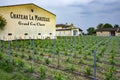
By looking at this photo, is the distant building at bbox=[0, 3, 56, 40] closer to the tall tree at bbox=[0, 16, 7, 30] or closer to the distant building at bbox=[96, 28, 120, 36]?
the tall tree at bbox=[0, 16, 7, 30]

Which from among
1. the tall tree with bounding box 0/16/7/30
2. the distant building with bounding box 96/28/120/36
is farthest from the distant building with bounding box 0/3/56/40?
the distant building with bounding box 96/28/120/36

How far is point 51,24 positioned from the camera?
32719 mm

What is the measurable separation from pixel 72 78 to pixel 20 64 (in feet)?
9.03

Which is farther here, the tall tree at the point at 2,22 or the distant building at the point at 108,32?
the distant building at the point at 108,32

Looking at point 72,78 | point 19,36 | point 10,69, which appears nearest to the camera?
point 72,78

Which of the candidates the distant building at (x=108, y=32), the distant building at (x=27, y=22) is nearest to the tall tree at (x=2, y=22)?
the distant building at (x=27, y=22)

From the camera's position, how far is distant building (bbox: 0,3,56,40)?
26.2 meters

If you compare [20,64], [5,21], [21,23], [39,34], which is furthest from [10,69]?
[39,34]

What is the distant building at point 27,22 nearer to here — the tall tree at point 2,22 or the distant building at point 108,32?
the tall tree at point 2,22

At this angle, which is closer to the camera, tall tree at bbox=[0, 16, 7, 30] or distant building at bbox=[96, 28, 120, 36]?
tall tree at bbox=[0, 16, 7, 30]

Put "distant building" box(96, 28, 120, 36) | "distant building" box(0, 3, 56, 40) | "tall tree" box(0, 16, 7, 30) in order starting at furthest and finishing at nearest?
"distant building" box(96, 28, 120, 36)
"distant building" box(0, 3, 56, 40)
"tall tree" box(0, 16, 7, 30)

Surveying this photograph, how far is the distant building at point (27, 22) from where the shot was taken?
2619cm

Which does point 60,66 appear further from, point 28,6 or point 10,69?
point 28,6

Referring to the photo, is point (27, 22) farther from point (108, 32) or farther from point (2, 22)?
point (108, 32)
